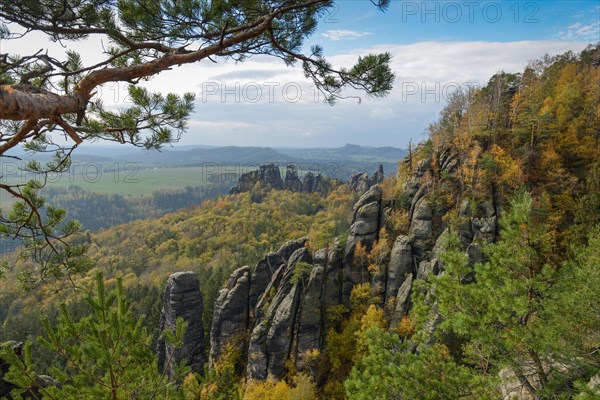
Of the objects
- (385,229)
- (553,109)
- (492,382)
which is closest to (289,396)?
(385,229)

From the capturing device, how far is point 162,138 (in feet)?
19.4

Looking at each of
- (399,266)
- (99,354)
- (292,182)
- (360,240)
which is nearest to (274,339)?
(360,240)

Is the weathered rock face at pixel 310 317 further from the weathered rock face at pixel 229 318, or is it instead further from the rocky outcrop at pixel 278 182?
the rocky outcrop at pixel 278 182

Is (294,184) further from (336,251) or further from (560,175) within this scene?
(560,175)

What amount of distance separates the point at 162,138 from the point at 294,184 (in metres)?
100

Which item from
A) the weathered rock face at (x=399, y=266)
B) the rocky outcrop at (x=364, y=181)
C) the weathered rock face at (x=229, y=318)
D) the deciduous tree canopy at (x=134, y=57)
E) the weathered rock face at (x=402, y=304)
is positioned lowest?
the weathered rock face at (x=229, y=318)

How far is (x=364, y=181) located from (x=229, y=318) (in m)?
60.7

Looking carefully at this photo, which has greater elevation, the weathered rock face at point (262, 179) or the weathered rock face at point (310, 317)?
the weathered rock face at point (262, 179)

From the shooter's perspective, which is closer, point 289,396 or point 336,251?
point 289,396

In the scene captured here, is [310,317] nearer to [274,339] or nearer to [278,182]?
[274,339]

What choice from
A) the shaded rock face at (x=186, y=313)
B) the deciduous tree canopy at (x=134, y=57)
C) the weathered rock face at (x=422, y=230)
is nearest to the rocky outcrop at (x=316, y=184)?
the weathered rock face at (x=422, y=230)

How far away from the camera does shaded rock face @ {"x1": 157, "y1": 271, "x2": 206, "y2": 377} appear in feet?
101

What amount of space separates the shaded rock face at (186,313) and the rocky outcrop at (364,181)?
57.0 metres

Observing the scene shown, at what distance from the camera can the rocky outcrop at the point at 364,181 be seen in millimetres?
82438
